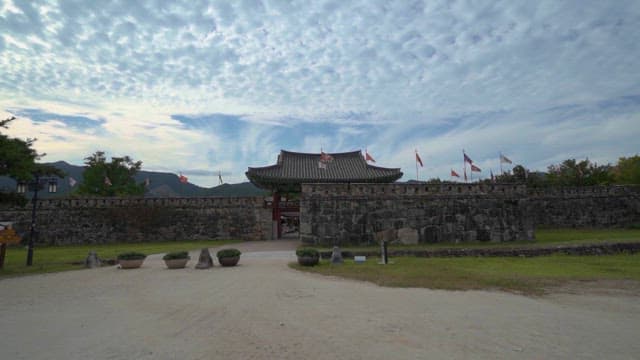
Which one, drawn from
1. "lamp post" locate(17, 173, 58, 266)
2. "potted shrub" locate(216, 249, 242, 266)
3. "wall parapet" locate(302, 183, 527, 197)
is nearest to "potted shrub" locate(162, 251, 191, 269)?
"potted shrub" locate(216, 249, 242, 266)

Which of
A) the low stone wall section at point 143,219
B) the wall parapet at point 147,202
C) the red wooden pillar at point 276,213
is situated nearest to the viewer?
the red wooden pillar at point 276,213

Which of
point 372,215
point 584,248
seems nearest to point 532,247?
point 584,248

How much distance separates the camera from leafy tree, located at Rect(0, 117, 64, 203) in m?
13.8

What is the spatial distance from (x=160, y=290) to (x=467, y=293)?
7.53 m

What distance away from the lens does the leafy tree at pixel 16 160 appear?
1380 cm

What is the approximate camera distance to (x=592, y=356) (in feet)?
16.1

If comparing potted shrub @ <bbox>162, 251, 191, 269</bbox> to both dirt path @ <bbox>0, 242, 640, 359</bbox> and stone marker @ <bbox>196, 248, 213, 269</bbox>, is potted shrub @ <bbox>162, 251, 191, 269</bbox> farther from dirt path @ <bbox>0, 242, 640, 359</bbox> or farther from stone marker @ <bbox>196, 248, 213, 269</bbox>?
dirt path @ <bbox>0, 242, 640, 359</bbox>

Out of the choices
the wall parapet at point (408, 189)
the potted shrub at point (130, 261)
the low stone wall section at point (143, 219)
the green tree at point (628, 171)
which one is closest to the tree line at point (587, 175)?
the green tree at point (628, 171)

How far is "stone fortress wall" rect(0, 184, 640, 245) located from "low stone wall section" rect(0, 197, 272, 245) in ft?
0.23

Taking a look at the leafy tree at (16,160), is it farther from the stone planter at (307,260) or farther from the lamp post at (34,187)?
the stone planter at (307,260)

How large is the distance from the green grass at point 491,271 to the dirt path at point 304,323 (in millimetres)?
1070

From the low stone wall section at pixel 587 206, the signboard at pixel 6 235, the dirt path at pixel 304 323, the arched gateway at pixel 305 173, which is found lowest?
the dirt path at pixel 304 323

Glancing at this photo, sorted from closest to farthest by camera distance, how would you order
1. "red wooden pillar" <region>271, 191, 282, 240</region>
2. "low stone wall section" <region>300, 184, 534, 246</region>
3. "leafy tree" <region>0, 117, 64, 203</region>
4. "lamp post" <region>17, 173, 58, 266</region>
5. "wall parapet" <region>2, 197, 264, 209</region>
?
"leafy tree" <region>0, 117, 64, 203</region> → "lamp post" <region>17, 173, 58, 266</region> → "low stone wall section" <region>300, 184, 534, 246</region> → "red wooden pillar" <region>271, 191, 282, 240</region> → "wall parapet" <region>2, 197, 264, 209</region>

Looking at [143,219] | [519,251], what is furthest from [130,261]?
[519,251]
